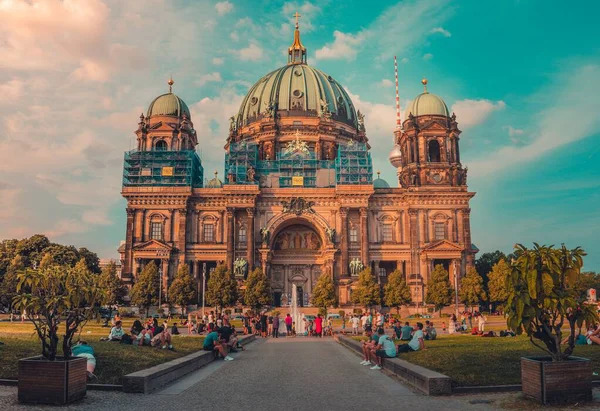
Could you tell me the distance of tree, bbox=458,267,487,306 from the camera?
221 feet

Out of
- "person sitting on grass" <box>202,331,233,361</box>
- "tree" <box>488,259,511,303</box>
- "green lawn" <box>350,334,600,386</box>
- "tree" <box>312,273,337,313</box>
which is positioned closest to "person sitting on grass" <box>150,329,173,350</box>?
"person sitting on grass" <box>202,331,233,361</box>

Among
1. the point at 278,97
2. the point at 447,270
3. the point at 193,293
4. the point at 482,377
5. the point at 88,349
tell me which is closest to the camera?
the point at 482,377

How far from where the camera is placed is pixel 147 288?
68.1m

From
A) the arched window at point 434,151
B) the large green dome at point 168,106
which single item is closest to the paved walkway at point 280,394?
the arched window at point 434,151

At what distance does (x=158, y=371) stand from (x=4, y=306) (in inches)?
2783

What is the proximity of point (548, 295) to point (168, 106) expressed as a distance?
76797 millimetres

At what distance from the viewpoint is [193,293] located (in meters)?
69.1

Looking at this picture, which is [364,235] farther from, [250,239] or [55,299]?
[55,299]

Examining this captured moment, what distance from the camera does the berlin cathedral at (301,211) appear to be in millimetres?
74625

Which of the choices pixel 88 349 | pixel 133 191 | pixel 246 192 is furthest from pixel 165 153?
pixel 88 349

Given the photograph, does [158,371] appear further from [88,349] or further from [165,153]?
[165,153]

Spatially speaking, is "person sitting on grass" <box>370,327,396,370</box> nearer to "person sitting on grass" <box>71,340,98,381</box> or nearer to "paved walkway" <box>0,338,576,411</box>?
"paved walkway" <box>0,338,576,411</box>

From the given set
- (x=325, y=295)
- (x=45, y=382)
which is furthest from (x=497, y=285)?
(x=45, y=382)

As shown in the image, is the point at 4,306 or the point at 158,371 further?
the point at 4,306
